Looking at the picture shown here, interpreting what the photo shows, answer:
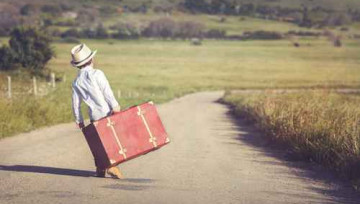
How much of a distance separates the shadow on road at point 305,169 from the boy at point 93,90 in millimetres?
2790

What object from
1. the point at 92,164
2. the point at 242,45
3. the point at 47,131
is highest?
the point at 92,164

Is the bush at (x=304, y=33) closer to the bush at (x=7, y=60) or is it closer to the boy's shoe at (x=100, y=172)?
the bush at (x=7, y=60)

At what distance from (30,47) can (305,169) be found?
1993 inches

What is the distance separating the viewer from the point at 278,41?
457ft

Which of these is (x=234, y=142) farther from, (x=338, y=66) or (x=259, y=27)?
(x=259, y=27)

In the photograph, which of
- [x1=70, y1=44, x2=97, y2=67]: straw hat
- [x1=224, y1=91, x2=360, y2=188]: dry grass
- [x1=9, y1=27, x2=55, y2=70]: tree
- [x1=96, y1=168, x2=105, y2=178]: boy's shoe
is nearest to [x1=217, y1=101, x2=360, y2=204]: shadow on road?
[x1=224, y1=91, x2=360, y2=188]: dry grass

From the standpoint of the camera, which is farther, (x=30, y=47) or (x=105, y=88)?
(x=30, y=47)

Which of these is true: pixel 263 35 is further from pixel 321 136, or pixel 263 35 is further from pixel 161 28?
pixel 321 136

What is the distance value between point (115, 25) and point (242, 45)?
29448 millimetres

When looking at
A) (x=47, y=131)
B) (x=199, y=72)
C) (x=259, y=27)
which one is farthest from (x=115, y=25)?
(x=47, y=131)

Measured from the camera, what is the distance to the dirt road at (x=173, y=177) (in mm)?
9391

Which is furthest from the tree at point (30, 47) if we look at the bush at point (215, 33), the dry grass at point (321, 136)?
the bush at point (215, 33)

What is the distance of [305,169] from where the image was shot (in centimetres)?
1259

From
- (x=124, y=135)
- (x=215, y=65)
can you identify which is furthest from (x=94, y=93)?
(x=215, y=65)
